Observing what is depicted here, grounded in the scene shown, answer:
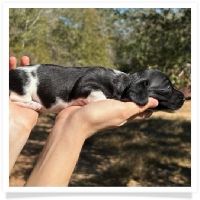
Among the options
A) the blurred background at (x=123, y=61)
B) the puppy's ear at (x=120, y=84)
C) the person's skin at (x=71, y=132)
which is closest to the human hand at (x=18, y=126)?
the person's skin at (x=71, y=132)

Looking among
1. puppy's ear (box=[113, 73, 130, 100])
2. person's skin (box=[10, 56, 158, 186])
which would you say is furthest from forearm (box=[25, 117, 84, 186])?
puppy's ear (box=[113, 73, 130, 100])

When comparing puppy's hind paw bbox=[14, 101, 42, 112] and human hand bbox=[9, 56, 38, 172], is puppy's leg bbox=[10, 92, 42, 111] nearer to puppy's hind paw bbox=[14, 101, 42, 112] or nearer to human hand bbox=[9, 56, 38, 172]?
puppy's hind paw bbox=[14, 101, 42, 112]

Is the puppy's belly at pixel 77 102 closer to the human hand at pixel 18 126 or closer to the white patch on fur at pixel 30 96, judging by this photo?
the white patch on fur at pixel 30 96

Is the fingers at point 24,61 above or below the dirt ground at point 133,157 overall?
above

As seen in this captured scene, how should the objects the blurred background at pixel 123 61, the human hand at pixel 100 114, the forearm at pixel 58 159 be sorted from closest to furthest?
the forearm at pixel 58 159, the human hand at pixel 100 114, the blurred background at pixel 123 61

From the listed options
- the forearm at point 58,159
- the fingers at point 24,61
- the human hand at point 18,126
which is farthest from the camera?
the fingers at point 24,61

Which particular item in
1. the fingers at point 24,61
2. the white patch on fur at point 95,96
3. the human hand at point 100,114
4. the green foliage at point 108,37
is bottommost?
the human hand at point 100,114
